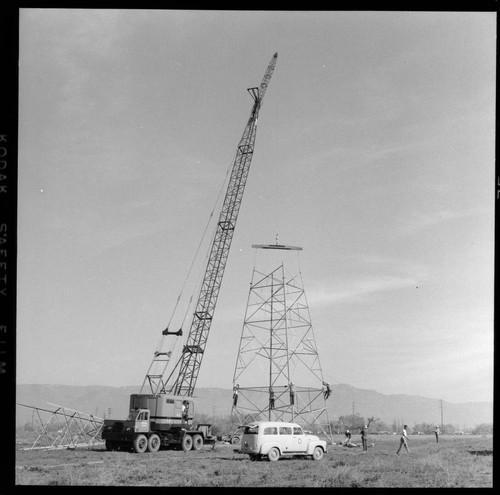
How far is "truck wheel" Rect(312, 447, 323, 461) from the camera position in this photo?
27000 millimetres

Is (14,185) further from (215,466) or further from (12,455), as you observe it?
(215,466)

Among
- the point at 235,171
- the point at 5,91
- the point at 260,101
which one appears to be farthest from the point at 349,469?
the point at 260,101

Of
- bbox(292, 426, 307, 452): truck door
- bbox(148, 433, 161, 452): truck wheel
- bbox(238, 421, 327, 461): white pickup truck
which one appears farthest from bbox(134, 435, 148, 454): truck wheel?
bbox(292, 426, 307, 452): truck door

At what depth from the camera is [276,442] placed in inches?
1032

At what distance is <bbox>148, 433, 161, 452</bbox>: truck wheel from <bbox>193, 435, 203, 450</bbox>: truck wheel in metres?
2.79

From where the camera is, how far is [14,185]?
1644 cm

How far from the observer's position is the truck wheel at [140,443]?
31469 mm

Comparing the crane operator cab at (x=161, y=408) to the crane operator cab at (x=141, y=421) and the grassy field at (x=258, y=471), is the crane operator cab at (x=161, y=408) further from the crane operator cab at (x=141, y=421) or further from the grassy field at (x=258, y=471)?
the grassy field at (x=258, y=471)

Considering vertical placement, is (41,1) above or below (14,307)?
above

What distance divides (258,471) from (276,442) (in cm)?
368

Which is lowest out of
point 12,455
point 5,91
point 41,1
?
point 12,455

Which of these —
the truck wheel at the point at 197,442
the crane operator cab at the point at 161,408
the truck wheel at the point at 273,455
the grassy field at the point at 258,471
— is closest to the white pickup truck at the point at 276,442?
the truck wheel at the point at 273,455

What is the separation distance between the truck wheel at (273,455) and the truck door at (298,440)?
883 mm

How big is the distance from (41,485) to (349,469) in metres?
10.6
